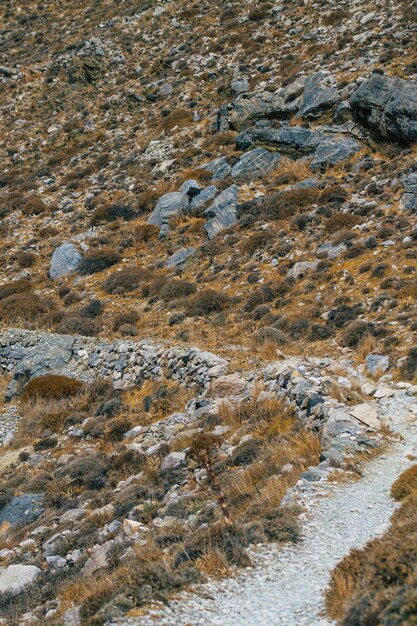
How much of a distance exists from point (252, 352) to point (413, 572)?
12596 millimetres

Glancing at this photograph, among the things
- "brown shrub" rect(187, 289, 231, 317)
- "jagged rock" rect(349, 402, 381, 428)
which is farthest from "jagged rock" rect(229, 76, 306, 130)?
"jagged rock" rect(349, 402, 381, 428)

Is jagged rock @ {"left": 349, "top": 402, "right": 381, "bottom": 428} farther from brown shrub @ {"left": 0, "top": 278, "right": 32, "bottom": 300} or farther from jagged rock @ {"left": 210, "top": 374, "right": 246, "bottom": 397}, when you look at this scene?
brown shrub @ {"left": 0, "top": 278, "right": 32, "bottom": 300}

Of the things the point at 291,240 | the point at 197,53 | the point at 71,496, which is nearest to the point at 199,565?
the point at 71,496

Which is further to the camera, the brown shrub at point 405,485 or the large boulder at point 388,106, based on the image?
the large boulder at point 388,106

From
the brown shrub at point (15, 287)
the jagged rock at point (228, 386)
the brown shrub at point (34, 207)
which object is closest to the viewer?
the jagged rock at point (228, 386)

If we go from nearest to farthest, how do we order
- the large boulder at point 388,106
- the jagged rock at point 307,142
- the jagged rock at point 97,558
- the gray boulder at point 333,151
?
1. the jagged rock at point 97,558
2. the large boulder at point 388,106
3. the gray boulder at point 333,151
4. the jagged rock at point 307,142

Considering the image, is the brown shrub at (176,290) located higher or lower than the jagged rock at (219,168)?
lower

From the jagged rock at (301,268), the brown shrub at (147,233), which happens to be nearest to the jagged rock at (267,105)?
the brown shrub at (147,233)

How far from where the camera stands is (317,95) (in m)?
35.0

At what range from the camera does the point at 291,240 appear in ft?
88.9

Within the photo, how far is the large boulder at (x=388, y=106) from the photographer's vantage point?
29.5 meters

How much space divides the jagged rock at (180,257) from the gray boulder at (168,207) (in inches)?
145

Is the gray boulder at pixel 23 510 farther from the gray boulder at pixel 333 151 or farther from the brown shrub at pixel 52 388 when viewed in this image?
the gray boulder at pixel 333 151

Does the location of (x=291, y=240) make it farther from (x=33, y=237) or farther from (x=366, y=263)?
(x=33, y=237)
